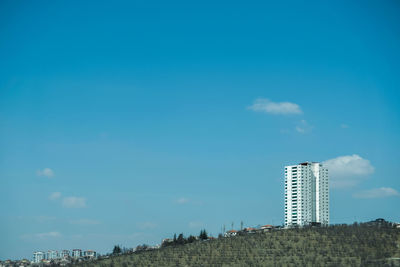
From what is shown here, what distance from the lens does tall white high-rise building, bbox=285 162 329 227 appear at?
398 feet

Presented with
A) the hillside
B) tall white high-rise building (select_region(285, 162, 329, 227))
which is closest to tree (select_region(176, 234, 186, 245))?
the hillside

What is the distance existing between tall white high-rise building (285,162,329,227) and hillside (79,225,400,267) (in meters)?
52.9

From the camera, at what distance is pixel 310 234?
6297 cm

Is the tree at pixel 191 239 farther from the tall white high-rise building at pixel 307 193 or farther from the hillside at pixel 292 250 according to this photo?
the tall white high-rise building at pixel 307 193

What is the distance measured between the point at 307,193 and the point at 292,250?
226 feet

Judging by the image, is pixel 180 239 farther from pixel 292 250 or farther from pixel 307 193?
pixel 307 193

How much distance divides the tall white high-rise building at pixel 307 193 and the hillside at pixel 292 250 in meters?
52.9

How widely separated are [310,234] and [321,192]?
64.1m

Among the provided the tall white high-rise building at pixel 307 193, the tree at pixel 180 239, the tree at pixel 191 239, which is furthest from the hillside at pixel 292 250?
the tall white high-rise building at pixel 307 193

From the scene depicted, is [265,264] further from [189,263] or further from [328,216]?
[328,216]

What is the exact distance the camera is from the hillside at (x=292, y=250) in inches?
2044

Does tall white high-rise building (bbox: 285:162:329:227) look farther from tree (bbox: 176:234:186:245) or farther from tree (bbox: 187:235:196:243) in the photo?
tree (bbox: 187:235:196:243)

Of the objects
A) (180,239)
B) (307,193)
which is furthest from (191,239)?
(307,193)

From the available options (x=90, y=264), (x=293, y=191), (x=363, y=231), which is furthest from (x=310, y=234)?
(x=293, y=191)
